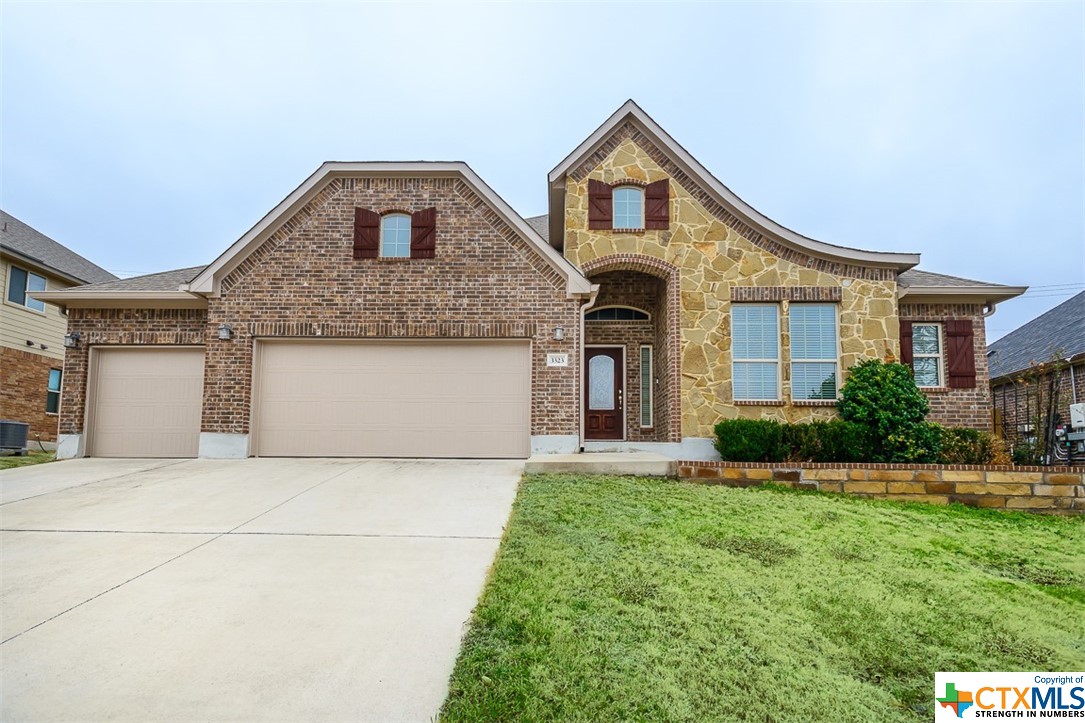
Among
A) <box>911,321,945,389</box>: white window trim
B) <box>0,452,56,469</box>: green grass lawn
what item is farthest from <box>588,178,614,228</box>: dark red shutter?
<box>0,452,56,469</box>: green grass lawn

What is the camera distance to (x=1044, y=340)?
1823cm

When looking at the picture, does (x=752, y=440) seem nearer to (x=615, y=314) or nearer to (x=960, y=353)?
(x=615, y=314)

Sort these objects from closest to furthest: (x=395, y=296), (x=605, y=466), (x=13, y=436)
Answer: (x=605, y=466) < (x=395, y=296) < (x=13, y=436)

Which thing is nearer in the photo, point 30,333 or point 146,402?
point 146,402

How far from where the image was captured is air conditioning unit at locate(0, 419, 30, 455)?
1324cm

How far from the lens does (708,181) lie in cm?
1187

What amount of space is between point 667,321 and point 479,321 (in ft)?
12.8

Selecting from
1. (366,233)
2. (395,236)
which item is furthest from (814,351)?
(366,233)

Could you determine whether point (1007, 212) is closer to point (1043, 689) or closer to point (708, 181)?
point (708, 181)

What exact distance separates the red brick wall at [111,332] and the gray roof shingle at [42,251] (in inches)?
263

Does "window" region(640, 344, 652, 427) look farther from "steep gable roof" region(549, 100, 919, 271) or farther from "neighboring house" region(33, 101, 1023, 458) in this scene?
"steep gable roof" region(549, 100, 919, 271)

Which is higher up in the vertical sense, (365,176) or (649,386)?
(365,176)

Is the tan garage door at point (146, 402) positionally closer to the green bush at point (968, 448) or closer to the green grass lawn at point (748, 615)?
the green grass lawn at point (748, 615)

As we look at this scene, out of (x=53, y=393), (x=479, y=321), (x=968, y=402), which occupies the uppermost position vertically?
(x=479, y=321)
